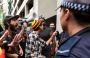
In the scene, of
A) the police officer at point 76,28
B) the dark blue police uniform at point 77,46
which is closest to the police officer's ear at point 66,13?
the police officer at point 76,28

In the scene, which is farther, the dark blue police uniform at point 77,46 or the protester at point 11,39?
the protester at point 11,39

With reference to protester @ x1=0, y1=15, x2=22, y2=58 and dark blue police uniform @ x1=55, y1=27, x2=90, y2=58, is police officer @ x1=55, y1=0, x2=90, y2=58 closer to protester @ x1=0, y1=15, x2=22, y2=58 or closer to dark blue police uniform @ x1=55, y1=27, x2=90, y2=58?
dark blue police uniform @ x1=55, y1=27, x2=90, y2=58

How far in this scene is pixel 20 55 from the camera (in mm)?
7406

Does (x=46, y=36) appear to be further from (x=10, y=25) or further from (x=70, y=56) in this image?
(x=70, y=56)

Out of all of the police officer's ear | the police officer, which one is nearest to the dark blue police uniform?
the police officer

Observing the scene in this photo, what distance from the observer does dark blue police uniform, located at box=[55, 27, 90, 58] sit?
214cm

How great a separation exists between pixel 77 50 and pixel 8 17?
18.4 feet

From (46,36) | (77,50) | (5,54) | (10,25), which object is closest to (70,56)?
(77,50)

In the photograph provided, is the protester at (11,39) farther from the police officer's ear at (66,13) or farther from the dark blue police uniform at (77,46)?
the dark blue police uniform at (77,46)

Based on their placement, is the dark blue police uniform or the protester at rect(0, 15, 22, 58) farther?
the protester at rect(0, 15, 22, 58)

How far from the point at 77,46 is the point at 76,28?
212 millimetres

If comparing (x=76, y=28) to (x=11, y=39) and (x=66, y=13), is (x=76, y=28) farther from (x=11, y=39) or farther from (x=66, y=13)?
(x=11, y=39)

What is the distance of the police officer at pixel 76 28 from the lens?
2.17m

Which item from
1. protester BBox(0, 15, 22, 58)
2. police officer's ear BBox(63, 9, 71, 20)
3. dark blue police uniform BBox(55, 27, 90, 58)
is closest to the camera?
dark blue police uniform BBox(55, 27, 90, 58)
